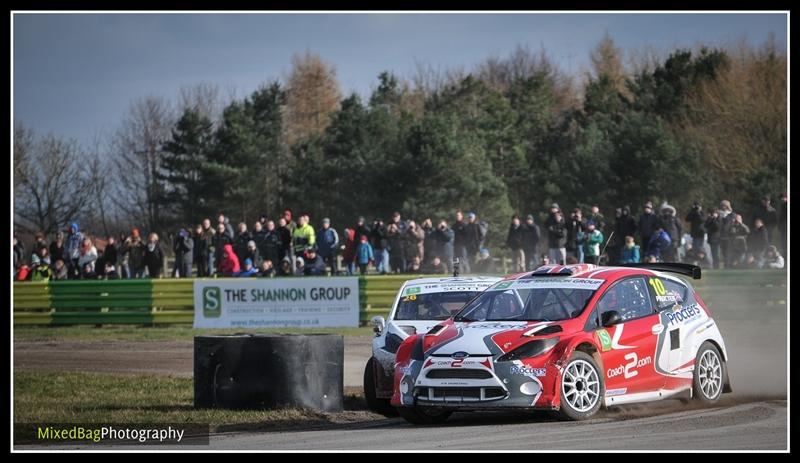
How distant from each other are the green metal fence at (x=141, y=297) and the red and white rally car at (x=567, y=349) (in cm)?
1162

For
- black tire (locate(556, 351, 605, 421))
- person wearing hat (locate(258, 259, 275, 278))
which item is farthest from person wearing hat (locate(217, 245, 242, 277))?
black tire (locate(556, 351, 605, 421))

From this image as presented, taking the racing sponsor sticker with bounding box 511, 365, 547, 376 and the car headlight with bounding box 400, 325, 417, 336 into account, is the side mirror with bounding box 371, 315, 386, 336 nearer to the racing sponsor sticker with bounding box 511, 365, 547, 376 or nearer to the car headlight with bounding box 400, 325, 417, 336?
the car headlight with bounding box 400, 325, 417, 336

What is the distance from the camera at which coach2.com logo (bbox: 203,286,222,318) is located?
26594 millimetres

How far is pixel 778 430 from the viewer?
32.2 ft

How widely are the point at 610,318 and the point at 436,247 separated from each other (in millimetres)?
16946

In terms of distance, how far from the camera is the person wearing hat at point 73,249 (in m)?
31.7

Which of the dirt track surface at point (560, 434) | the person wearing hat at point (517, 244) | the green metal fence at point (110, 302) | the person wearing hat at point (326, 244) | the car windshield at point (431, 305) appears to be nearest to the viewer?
the dirt track surface at point (560, 434)

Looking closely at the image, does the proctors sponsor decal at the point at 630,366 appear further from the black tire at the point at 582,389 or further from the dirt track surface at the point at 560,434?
the dirt track surface at the point at 560,434

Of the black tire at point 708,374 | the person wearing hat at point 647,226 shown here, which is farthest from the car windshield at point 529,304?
the person wearing hat at point 647,226

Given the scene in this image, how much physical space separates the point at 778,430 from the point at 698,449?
1.45m

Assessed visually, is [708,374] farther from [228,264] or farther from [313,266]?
[228,264]

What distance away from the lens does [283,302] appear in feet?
85.1

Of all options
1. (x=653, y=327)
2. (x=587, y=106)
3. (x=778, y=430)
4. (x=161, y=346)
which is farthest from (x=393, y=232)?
(x=587, y=106)

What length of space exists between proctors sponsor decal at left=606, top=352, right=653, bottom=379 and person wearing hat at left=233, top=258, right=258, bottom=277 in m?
17.6
